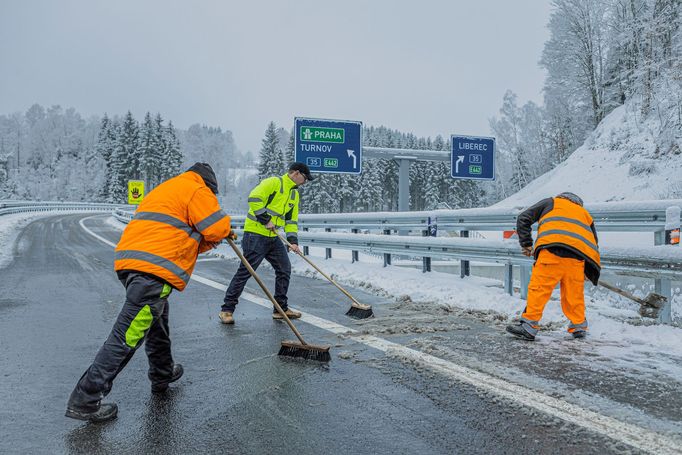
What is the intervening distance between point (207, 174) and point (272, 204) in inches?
93.6

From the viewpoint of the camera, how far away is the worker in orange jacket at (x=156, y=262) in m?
3.00

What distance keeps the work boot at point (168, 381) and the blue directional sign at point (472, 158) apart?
14164 millimetres

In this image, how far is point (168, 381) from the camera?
11.0 feet

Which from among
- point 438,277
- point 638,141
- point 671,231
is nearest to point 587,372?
point 671,231

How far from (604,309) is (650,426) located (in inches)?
127

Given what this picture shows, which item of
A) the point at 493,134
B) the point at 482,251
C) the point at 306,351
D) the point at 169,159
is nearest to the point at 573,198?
the point at 482,251

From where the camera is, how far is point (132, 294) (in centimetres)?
305

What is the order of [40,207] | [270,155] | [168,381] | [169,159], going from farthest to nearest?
[169,159], [270,155], [40,207], [168,381]

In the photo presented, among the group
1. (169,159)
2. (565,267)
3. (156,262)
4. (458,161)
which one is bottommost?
(565,267)

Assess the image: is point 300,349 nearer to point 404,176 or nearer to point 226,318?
point 226,318

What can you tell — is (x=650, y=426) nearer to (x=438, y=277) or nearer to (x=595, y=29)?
(x=438, y=277)

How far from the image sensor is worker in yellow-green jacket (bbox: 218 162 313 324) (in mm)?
5590

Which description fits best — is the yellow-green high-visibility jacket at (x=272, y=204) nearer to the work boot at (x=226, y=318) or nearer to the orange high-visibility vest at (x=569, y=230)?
the work boot at (x=226, y=318)

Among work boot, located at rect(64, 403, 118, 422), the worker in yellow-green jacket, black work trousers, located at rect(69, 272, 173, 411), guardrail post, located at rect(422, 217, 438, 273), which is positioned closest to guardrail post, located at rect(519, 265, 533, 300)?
guardrail post, located at rect(422, 217, 438, 273)
